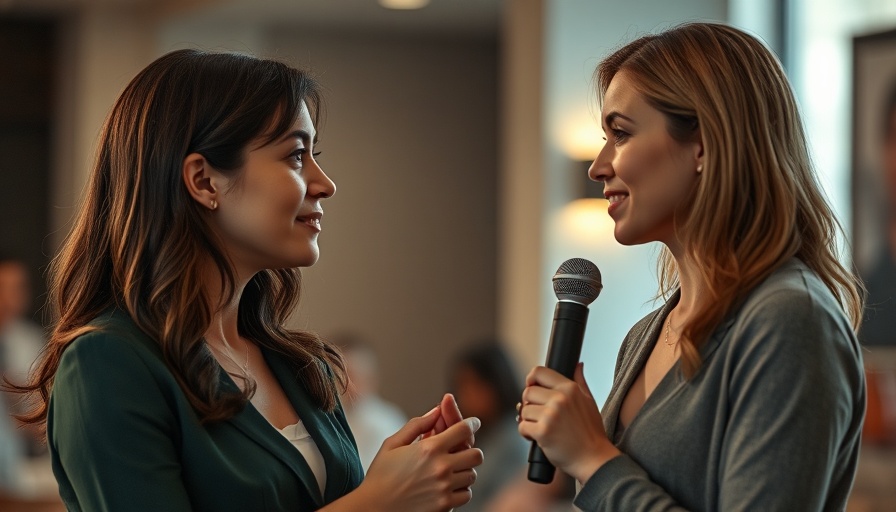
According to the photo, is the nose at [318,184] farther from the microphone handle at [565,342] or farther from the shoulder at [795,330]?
the shoulder at [795,330]

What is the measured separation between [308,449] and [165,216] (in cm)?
44

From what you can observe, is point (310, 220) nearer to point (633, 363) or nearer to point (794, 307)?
point (633, 363)

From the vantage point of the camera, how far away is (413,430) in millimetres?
1927

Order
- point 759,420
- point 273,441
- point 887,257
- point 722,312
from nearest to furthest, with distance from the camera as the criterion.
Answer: point 759,420 < point 722,312 < point 273,441 < point 887,257

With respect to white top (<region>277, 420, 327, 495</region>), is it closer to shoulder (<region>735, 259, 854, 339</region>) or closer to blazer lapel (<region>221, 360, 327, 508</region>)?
blazer lapel (<region>221, 360, 327, 508</region>)

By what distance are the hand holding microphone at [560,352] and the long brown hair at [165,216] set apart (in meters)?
0.46

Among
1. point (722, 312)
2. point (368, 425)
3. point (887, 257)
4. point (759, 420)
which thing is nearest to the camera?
point (759, 420)

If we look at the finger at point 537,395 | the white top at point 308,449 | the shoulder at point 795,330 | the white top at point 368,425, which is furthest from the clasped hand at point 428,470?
the white top at point 368,425

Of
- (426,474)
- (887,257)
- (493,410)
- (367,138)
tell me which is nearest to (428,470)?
(426,474)

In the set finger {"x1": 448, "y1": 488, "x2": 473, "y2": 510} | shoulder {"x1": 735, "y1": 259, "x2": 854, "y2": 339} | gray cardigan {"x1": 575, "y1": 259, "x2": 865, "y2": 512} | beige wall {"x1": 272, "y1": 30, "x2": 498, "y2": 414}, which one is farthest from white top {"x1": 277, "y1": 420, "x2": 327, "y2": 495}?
beige wall {"x1": 272, "y1": 30, "x2": 498, "y2": 414}

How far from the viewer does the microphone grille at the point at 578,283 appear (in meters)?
1.79

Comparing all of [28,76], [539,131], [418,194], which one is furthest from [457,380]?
[28,76]

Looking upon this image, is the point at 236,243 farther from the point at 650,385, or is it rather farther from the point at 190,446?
the point at 650,385

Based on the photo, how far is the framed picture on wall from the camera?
4.94 metres
